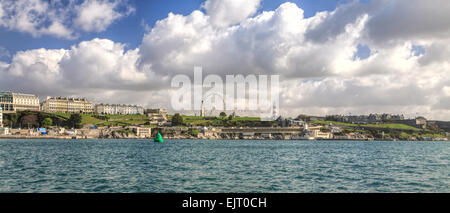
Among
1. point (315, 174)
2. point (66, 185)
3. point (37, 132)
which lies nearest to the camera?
point (66, 185)

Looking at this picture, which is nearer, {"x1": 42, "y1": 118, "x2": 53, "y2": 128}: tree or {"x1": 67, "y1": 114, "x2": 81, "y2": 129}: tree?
{"x1": 42, "y1": 118, "x2": 53, "y2": 128}: tree

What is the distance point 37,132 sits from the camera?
173 m

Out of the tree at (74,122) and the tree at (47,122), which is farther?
the tree at (74,122)

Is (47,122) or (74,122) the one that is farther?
(74,122)
